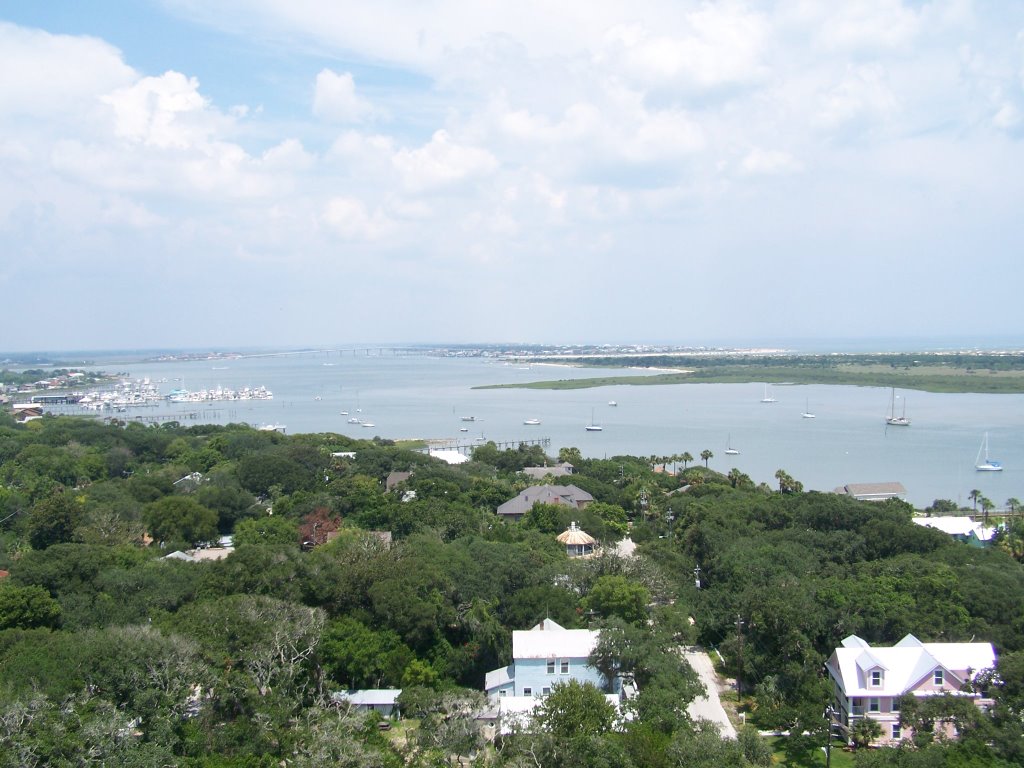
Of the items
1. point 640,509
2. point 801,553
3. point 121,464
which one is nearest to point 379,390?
point 121,464

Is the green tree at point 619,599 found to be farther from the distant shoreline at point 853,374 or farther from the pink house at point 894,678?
the distant shoreline at point 853,374

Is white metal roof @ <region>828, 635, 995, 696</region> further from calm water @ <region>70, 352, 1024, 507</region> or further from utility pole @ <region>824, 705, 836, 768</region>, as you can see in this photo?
calm water @ <region>70, 352, 1024, 507</region>

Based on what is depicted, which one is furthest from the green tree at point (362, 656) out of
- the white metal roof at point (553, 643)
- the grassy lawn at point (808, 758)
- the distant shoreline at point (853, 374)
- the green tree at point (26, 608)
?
the distant shoreline at point (853, 374)

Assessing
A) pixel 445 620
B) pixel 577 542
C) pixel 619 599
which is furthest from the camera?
pixel 577 542

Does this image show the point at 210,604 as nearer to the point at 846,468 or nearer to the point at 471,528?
the point at 471,528

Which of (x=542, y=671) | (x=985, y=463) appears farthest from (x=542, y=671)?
(x=985, y=463)

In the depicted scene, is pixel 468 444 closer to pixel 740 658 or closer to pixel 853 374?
pixel 740 658

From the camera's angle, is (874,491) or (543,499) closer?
(543,499)
